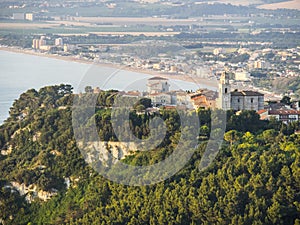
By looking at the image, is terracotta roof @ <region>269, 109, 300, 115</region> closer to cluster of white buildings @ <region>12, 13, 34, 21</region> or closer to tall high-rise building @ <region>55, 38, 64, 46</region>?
tall high-rise building @ <region>55, 38, 64, 46</region>

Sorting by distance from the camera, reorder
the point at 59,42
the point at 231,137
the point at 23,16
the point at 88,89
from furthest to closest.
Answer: the point at 23,16, the point at 59,42, the point at 88,89, the point at 231,137

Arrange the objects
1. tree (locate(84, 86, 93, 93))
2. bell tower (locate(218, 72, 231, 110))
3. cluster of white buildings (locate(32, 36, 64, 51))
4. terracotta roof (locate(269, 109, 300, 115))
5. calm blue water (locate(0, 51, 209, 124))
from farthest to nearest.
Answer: cluster of white buildings (locate(32, 36, 64, 51))
calm blue water (locate(0, 51, 209, 124))
tree (locate(84, 86, 93, 93))
terracotta roof (locate(269, 109, 300, 115))
bell tower (locate(218, 72, 231, 110))

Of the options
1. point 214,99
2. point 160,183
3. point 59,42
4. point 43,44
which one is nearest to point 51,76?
point 43,44

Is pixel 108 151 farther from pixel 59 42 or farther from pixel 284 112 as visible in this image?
pixel 59 42

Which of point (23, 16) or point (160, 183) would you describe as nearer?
point (160, 183)

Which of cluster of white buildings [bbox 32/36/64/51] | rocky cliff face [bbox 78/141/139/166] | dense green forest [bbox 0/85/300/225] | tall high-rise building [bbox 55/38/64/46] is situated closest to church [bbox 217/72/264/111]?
dense green forest [bbox 0/85/300/225]

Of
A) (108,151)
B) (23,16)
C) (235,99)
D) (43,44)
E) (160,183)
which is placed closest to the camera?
(160,183)

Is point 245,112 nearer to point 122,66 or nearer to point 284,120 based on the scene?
point 284,120
